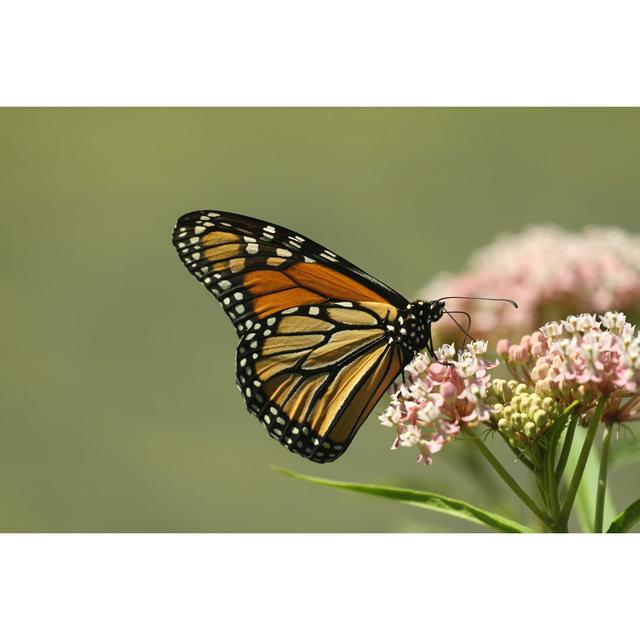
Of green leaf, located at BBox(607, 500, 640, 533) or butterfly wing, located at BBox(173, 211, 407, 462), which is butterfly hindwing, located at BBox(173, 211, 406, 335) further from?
green leaf, located at BBox(607, 500, 640, 533)

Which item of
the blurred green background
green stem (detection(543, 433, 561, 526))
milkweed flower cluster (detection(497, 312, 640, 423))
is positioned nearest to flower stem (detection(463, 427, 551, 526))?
green stem (detection(543, 433, 561, 526))

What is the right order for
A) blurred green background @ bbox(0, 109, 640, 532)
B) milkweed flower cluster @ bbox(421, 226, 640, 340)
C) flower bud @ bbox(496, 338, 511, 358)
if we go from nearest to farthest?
flower bud @ bbox(496, 338, 511, 358)
milkweed flower cluster @ bbox(421, 226, 640, 340)
blurred green background @ bbox(0, 109, 640, 532)

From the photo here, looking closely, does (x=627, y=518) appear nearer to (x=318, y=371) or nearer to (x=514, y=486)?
(x=514, y=486)

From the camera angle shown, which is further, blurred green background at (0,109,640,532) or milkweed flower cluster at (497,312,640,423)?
blurred green background at (0,109,640,532)

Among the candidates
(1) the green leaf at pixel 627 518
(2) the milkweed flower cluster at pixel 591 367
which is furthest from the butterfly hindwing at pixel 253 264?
(1) the green leaf at pixel 627 518

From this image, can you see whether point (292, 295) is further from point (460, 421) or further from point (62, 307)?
point (62, 307)

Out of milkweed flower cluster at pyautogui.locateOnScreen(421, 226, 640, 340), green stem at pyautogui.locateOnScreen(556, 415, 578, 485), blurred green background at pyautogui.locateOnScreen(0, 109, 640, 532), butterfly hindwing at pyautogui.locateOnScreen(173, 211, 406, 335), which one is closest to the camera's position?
green stem at pyautogui.locateOnScreen(556, 415, 578, 485)

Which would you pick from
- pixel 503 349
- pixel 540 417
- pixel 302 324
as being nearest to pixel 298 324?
pixel 302 324
